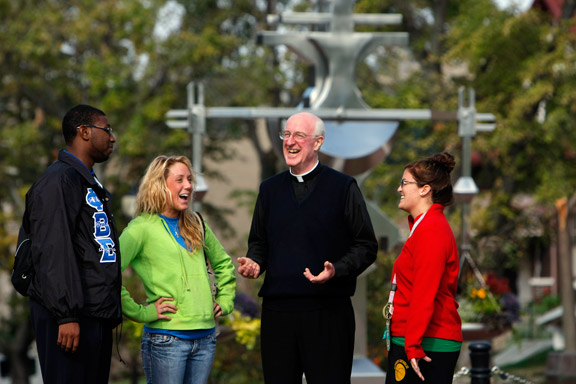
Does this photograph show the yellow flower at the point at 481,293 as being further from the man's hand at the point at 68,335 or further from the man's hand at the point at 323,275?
the man's hand at the point at 68,335

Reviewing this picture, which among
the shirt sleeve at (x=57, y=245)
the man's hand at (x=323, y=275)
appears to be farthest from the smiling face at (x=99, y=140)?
the man's hand at (x=323, y=275)

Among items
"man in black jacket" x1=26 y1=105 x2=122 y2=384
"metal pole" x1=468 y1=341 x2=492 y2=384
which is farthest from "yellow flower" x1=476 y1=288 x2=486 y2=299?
"man in black jacket" x1=26 y1=105 x2=122 y2=384

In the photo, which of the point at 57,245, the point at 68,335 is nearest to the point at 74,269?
the point at 57,245

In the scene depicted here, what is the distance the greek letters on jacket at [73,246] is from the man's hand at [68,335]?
0.03m

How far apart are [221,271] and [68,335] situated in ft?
3.55

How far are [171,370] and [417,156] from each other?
698 inches

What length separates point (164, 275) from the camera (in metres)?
4.85

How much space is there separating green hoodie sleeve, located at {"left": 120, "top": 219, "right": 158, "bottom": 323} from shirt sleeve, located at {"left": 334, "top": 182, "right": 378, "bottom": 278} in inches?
37.3

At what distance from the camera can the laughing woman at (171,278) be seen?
478 centimetres

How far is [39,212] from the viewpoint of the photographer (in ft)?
14.3

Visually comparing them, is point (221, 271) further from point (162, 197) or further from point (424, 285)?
point (424, 285)

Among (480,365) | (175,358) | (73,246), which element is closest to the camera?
(73,246)

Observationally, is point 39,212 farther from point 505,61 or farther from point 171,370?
point 505,61

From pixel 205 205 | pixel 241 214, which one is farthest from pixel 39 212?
pixel 241 214
